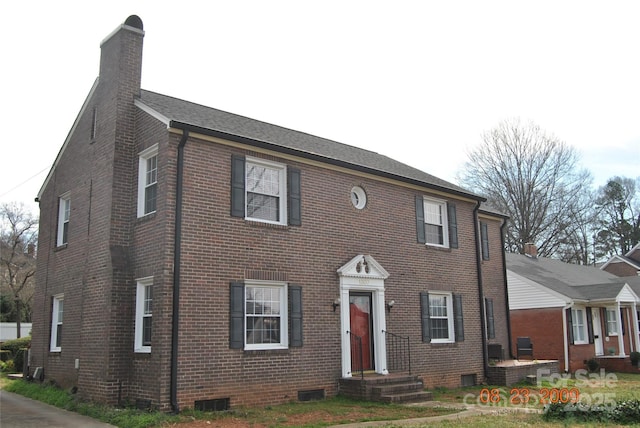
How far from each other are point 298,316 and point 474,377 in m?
7.18

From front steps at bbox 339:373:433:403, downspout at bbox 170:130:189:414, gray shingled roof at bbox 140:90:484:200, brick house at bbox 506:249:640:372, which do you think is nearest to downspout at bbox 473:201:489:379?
gray shingled roof at bbox 140:90:484:200

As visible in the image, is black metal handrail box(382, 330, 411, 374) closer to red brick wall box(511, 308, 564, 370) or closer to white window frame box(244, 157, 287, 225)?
white window frame box(244, 157, 287, 225)

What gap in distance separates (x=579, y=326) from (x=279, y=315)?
17.4 m

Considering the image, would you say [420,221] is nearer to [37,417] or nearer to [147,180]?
[147,180]

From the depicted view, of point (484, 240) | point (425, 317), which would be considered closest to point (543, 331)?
point (484, 240)

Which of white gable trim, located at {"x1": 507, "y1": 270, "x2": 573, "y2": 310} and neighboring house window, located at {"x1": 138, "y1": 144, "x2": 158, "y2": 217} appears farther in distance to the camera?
white gable trim, located at {"x1": 507, "y1": 270, "x2": 573, "y2": 310}

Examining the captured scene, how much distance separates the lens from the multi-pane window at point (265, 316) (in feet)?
40.2

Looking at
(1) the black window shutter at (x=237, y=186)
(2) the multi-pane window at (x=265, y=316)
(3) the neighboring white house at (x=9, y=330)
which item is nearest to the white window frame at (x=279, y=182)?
(1) the black window shutter at (x=237, y=186)

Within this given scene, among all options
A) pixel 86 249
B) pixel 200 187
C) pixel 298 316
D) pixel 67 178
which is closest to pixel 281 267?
pixel 298 316

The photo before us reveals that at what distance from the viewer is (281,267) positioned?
12938mm

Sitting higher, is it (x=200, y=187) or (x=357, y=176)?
(x=357, y=176)

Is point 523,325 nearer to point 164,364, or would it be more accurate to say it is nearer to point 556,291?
point 556,291

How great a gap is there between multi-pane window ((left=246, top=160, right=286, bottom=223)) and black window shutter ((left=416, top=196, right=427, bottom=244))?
16.0 feet

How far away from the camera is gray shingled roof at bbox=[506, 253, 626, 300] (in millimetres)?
24906
